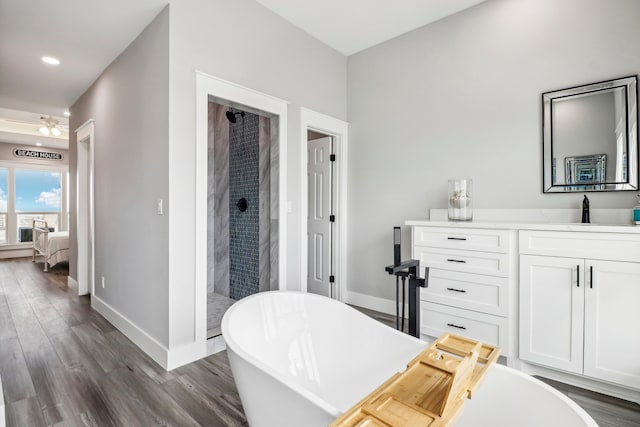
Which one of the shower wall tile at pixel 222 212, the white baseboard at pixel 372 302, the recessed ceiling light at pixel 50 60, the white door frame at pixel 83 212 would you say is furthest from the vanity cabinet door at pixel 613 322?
the white door frame at pixel 83 212

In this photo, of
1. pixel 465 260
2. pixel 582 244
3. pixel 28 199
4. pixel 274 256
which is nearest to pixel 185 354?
pixel 274 256

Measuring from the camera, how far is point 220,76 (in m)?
2.62

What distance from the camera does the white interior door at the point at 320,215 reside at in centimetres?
397

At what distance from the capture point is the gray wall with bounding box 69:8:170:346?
2.45 metres

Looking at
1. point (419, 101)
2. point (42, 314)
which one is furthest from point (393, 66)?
point (42, 314)

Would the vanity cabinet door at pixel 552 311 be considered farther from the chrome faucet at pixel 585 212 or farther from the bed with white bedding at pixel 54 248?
the bed with white bedding at pixel 54 248

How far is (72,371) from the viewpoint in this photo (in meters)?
2.33

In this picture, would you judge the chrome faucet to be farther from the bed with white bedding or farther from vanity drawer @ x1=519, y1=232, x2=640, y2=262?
the bed with white bedding

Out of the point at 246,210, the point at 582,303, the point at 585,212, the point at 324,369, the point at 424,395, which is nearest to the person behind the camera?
the point at 424,395

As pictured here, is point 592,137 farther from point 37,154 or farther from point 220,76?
point 37,154

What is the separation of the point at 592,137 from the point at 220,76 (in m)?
2.90

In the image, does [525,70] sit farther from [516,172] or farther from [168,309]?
[168,309]

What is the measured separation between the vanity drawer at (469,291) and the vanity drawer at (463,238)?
21 cm

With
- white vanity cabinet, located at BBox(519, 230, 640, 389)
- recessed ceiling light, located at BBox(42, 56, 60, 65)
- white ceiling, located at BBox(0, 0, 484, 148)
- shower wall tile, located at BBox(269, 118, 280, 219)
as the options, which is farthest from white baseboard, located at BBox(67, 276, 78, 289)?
white vanity cabinet, located at BBox(519, 230, 640, 389)
